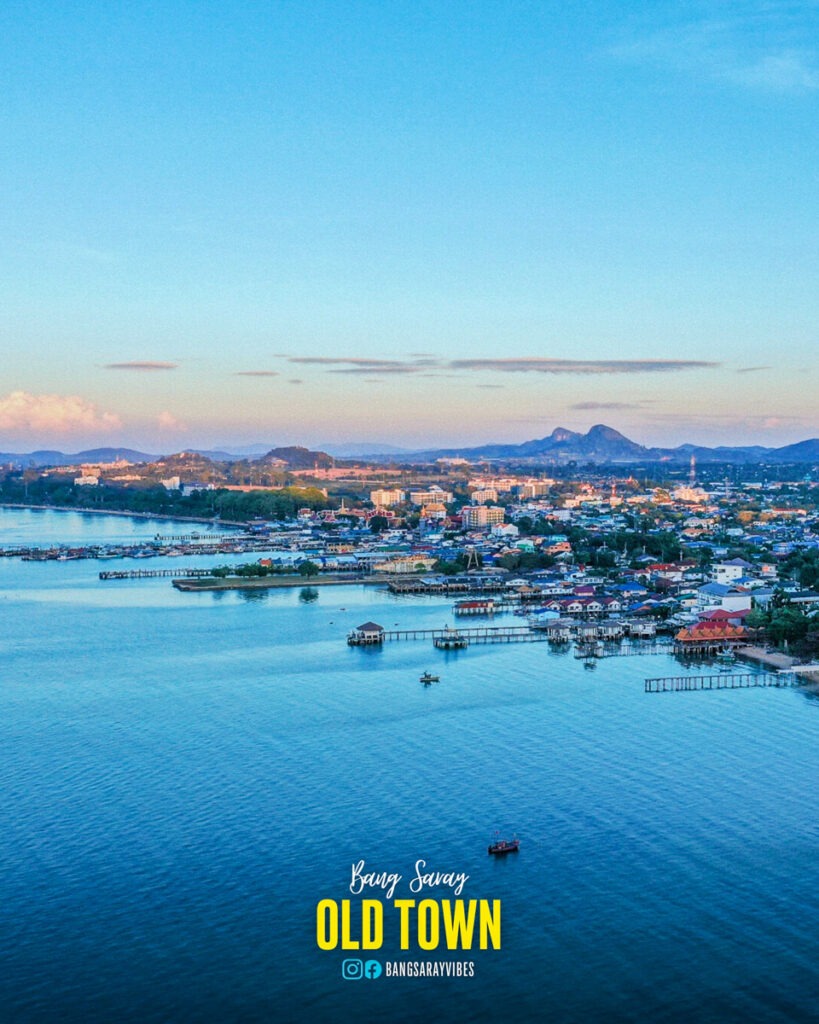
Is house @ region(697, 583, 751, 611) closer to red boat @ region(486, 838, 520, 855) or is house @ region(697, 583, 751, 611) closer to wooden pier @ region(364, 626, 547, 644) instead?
wooden pier @ region(364, 626, 547, 644)

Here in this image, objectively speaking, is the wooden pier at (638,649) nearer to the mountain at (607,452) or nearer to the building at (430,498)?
the building at (430,498)

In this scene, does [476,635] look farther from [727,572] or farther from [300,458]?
[300,458]

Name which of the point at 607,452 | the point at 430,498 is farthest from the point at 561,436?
the point at 430,498

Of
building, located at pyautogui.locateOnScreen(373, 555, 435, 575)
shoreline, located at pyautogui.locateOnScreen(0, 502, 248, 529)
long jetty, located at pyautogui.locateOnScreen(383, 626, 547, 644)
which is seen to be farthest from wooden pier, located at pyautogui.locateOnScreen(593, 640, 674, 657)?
shoreline, located at pyautogui.locateOnScreen(0, 502, 248, 529)

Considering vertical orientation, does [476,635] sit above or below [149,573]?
below

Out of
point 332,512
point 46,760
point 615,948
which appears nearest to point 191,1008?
point 615,948

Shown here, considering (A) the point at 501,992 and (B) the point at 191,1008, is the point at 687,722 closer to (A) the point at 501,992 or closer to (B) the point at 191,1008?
(A) the point at 501,992
